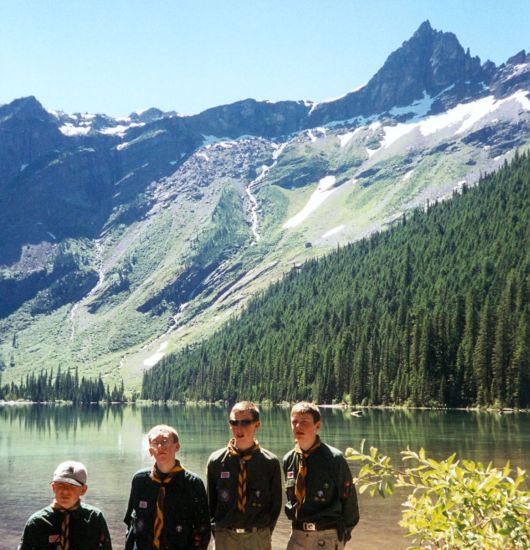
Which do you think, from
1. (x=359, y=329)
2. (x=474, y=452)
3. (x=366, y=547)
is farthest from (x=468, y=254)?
(x=366, y=547)

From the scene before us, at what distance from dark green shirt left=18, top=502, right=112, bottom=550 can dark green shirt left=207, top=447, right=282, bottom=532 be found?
2388 mm

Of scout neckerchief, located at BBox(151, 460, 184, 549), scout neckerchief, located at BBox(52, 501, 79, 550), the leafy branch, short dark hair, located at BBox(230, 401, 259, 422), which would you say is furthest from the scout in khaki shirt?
the leafy branch

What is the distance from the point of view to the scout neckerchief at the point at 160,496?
1030 cm

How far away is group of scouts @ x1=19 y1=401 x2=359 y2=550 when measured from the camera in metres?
10.4

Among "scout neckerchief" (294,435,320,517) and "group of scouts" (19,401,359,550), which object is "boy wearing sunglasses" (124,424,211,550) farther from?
"scout neckerchief" (294,435,320,517)

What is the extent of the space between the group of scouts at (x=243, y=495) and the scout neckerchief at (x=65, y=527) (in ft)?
5.14

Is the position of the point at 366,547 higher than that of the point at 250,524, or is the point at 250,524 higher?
the point at 250,524

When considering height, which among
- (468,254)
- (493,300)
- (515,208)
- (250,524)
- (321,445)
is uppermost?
(515,208)

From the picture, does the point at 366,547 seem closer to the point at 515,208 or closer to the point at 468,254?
the point at 468,254

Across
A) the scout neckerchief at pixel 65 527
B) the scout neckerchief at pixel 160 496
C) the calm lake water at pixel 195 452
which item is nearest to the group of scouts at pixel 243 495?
the scout neckerchief at pixel 160 496

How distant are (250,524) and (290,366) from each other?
16992 cm

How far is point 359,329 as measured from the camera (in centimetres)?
17138

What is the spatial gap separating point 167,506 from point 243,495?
4.20 ft

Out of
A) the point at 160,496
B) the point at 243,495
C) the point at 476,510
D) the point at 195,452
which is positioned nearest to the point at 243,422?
the point at 243,495
